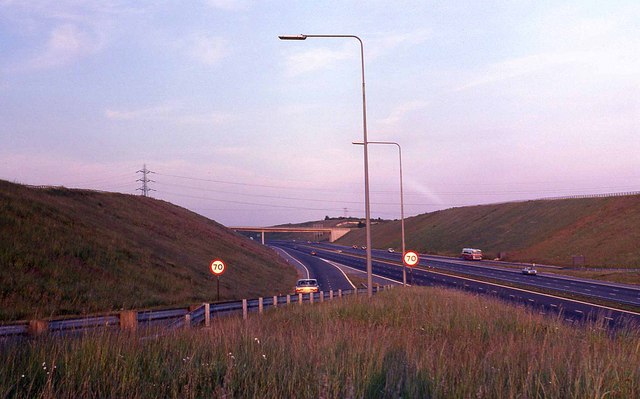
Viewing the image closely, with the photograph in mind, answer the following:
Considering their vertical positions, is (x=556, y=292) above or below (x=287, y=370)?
below

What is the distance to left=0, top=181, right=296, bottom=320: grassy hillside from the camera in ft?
92.8

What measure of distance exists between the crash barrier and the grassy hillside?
2.05 m

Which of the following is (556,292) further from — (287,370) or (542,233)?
(542,233)

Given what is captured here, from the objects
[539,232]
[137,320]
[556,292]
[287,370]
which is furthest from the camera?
[539,232]

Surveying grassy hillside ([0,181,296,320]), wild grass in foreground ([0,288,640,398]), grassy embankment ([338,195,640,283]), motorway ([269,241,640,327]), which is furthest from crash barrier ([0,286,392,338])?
grassy embankment ([338,195,640,283])

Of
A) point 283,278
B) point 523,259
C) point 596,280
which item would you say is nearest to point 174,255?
Answer: point 283,278

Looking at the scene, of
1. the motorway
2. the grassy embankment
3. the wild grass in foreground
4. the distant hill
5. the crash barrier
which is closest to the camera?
the wild grass in foreground

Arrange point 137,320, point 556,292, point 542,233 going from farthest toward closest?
point 542,233, point 556,292, point 137,320

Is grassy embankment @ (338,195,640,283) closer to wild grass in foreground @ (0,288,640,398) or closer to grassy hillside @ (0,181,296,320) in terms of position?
grassy hillside @ (0,181,296,320)

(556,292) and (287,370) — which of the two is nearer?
(287,370)

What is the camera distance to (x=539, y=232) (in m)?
110

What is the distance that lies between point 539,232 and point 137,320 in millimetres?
102301

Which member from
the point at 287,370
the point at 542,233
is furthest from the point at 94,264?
the point at 542,233

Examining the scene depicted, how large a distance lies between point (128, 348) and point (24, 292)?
854 inches
